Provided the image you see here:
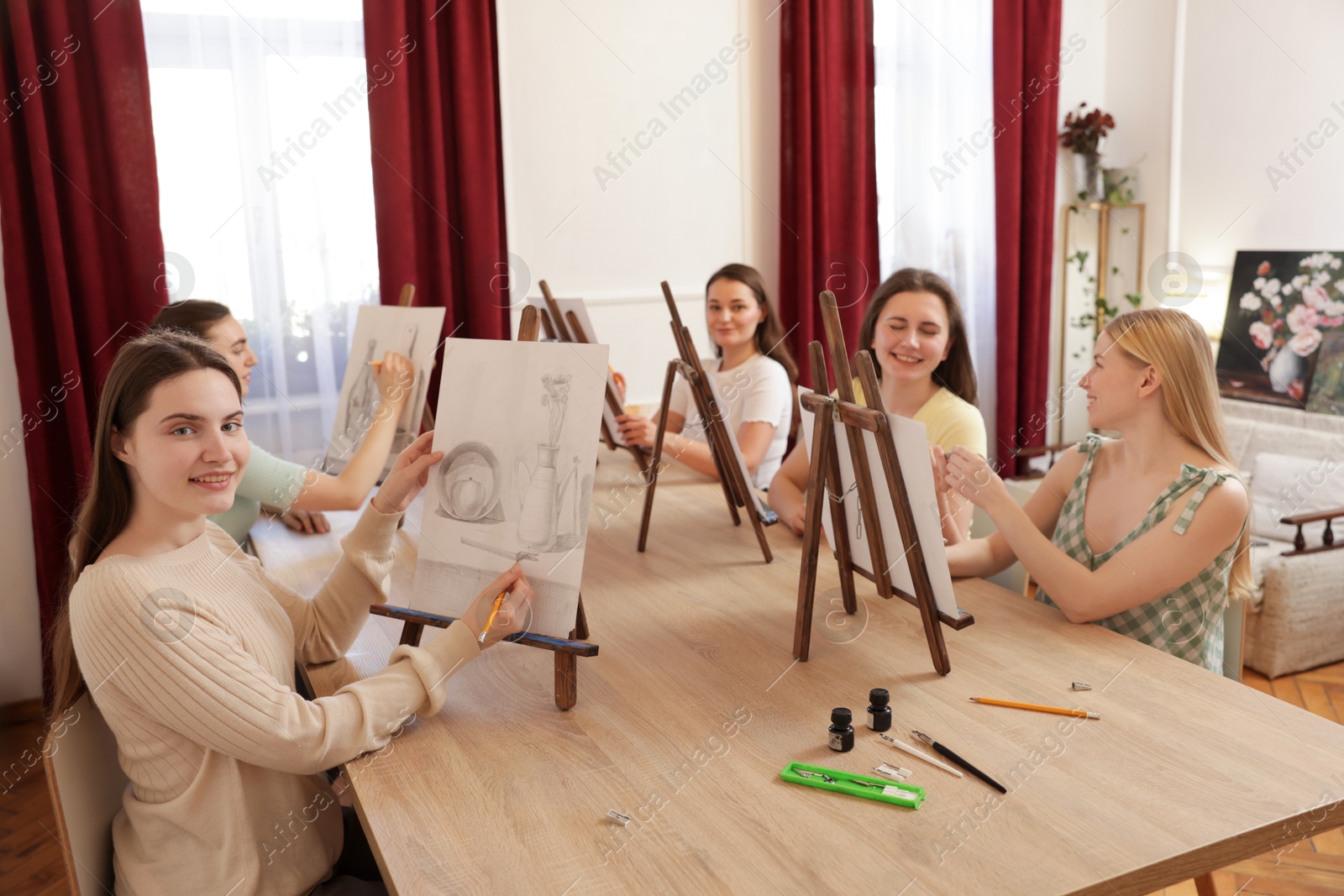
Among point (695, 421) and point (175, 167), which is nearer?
point (695, 421)

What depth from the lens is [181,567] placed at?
Answer: 1.37 m

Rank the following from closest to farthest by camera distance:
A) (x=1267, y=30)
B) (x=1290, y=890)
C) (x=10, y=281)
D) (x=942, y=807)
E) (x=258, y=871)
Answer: (x=942, y=807) → (x=258, y=871) → (x=1290, y=890) → (x=10, y=281) → (x=1267, y=30)

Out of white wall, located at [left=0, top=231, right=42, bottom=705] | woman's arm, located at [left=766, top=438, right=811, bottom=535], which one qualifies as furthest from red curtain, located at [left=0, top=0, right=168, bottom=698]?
woman's arm, located at [left=766, top=438, right=811, bottom=535]

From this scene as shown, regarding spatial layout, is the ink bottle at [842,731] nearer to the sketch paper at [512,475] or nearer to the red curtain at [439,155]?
the sketch paper at [512,475]

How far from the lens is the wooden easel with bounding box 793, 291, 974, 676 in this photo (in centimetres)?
154

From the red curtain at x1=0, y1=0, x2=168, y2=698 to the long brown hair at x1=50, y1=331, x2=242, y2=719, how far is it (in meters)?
2.18

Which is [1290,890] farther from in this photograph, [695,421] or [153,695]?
[153,695]

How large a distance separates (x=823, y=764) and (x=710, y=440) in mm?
1078

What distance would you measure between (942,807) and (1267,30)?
444cm

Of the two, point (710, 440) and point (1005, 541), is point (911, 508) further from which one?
point (710, 440)

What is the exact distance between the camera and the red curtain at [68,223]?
3338 mm

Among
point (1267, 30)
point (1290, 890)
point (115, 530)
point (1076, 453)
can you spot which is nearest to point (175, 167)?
point (115, 530)

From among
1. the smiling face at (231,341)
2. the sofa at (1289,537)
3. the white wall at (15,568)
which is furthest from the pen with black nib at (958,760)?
the white wall at (15,568)

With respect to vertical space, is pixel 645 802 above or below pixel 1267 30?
below
